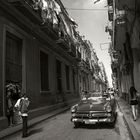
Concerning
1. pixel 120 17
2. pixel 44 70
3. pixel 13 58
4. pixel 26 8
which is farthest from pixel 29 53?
pixel 120 17

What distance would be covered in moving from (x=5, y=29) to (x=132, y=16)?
643 centimetres

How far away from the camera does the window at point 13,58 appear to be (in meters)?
11.8

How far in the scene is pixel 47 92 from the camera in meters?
17.2

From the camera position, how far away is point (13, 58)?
12.6 meters

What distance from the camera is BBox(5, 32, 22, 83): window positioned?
11.8 m

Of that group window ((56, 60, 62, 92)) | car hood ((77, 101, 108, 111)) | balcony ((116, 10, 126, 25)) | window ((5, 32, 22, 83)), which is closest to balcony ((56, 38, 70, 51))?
window ((56, 60, 62, 92))

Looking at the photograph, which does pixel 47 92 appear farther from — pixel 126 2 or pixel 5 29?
pixel 126 2

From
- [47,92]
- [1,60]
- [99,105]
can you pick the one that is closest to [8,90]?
[1,60]

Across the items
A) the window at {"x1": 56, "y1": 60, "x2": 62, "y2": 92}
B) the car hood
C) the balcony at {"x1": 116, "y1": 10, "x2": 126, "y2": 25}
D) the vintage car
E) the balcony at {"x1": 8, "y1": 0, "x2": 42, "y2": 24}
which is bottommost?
the vintage car

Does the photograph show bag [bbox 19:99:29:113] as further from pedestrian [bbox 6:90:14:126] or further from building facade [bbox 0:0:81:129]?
pedestrian [bbox 6:90:14:126]

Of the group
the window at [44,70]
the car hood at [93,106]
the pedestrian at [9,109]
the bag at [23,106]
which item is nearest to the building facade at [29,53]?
the window at [44,70]

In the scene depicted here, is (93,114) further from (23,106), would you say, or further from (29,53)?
(29,53)

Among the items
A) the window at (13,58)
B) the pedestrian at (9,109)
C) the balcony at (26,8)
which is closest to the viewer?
the pedestrian at (9,109)

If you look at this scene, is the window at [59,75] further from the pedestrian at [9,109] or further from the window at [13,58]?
the pedestrian at [9,109]
